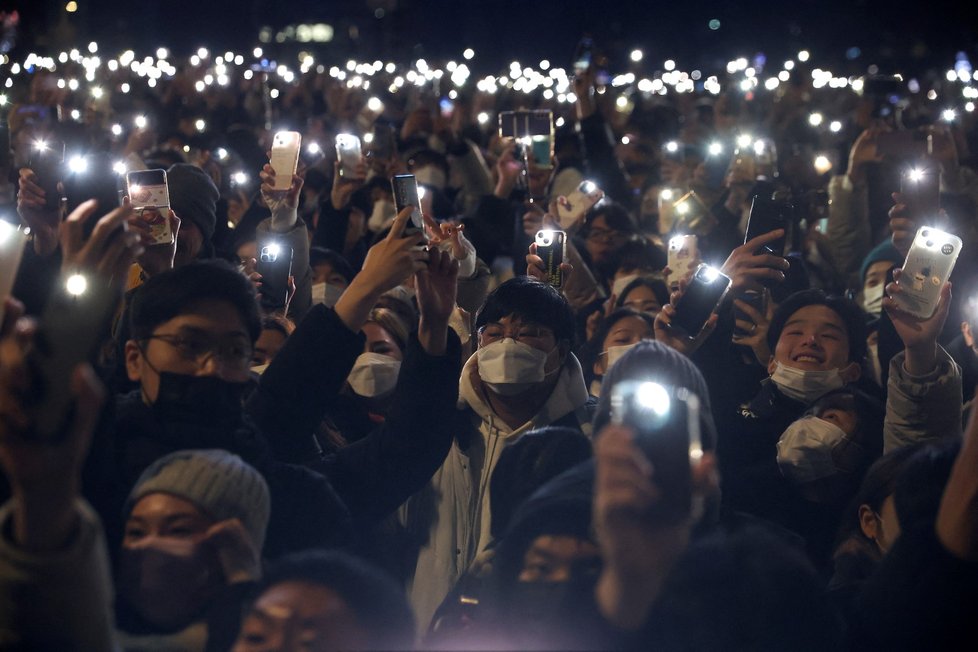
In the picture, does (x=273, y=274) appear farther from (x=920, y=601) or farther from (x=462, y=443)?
(x=920, y=601)

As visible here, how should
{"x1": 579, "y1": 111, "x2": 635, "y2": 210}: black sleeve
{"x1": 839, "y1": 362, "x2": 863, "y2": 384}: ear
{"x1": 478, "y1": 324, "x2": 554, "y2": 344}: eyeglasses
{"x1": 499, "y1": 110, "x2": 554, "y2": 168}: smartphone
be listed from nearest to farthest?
{"x1": 478, "y1": 324, "x2": 554, "y2": 344}: eyeglasses → {"x1": 839, "y1": 362, "x2": 863, "y2": 384}: ear → {"x1": 499, "y1": 110, "x2": 554, "y2": 168}: smartphone → {"x1": 579, "y1": 111, "x2": 635, "y2": 210}: black sleeve

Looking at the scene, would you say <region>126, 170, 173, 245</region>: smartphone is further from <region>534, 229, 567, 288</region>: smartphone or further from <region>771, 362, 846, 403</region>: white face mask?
<region>771, 362, 846, 403</region>: white face mask

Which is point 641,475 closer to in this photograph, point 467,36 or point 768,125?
point 768,125

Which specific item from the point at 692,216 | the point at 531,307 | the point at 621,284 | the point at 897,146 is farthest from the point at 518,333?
the point at 897,146

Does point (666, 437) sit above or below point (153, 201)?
below

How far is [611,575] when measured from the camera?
198 cm

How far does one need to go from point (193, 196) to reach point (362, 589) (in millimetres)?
2862

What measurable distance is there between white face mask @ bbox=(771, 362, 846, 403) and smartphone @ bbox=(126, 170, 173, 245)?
2.27 m

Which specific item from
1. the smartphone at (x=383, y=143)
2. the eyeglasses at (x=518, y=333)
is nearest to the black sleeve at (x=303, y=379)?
the eyeglasses at (x=518, y=333)

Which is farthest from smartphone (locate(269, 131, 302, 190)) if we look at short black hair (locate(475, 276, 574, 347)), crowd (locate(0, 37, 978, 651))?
short black hair (locate(475, 276, 574, 347))

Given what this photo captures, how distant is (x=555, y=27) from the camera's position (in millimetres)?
41219

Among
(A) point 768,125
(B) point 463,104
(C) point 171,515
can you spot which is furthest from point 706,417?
(A) point 768,125

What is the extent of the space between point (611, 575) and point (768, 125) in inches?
528

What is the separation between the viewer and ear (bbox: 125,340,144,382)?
311cm
